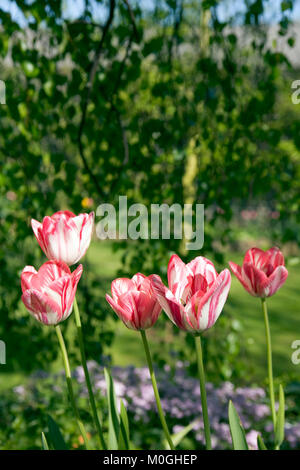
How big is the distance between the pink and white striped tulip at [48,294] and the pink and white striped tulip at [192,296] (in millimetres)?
129

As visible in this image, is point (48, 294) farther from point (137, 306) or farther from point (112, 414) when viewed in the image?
point (112, 414)

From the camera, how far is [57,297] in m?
0.71

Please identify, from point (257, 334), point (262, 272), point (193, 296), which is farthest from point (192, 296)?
point (257, 334)

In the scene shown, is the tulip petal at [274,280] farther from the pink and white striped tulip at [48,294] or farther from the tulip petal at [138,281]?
the pink and white striped tulip at [48,294]

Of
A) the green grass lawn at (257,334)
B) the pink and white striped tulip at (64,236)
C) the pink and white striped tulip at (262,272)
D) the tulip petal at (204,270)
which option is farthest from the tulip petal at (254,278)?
the green grass lawn at (257,334)

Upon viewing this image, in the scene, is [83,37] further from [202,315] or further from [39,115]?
[202,315]

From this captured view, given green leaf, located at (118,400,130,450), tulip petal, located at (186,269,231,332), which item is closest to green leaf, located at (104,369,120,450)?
green leaf, located at (118,400,130,450)

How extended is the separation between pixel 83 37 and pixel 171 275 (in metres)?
1.43

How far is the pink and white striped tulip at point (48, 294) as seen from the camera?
27.7 inches

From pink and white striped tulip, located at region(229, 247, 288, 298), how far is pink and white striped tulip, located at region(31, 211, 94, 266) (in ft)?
0.91

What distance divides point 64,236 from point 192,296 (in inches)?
8.7

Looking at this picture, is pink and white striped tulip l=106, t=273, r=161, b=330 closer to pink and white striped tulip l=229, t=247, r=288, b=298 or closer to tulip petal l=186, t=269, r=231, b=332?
tulip petal l=186, t=269, r=231, b=332

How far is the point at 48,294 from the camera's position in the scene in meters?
0.70
